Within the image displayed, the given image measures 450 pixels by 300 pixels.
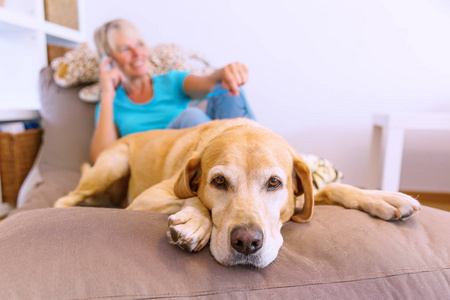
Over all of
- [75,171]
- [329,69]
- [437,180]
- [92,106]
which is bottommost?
[437,180]

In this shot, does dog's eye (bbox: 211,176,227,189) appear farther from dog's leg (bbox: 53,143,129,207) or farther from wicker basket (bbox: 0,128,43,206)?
wicker basket (bbox: 0,128,43,206)

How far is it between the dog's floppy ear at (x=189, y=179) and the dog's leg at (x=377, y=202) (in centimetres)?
56

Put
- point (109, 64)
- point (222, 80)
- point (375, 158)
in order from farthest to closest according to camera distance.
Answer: point (375, 158) → point (109, 64) → point (222, 80)

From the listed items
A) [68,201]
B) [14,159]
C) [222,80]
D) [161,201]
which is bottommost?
[68,201]

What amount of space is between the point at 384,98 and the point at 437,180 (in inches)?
41.3

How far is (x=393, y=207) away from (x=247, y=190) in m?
0.50

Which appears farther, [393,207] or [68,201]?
[68,201]

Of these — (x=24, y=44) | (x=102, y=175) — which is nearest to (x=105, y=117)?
(x=102, y=175)

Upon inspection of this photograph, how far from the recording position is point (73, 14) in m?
3.32

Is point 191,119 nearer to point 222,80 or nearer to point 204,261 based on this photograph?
point 222,80

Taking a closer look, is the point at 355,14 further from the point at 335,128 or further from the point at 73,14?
the point at 73,14

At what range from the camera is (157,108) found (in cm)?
259

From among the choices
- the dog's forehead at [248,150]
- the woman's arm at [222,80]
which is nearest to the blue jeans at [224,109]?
the woman's arm at [222,80]

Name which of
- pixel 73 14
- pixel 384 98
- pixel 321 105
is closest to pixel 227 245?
pixel 321 105
